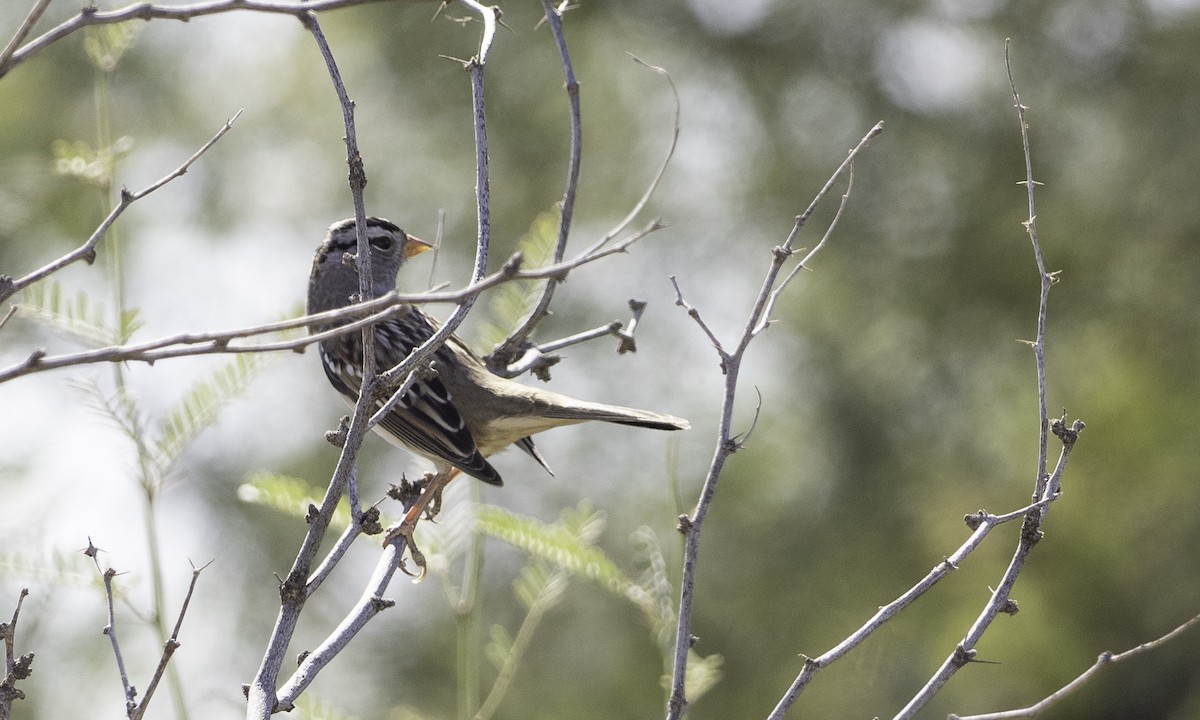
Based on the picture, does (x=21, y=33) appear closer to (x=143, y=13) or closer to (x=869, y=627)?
(x=143, y=13)

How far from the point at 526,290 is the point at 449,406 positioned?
0.51m

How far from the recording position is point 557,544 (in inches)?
156

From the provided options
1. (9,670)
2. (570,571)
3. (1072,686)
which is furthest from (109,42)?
(1072,686)

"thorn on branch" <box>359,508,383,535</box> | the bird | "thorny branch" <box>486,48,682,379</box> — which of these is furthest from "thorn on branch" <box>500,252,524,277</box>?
the bird

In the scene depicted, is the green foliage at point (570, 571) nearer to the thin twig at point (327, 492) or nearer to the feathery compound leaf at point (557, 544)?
the feathery compound leaf at point (557, 544)

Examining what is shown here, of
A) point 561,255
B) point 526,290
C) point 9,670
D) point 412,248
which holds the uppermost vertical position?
point 412,248

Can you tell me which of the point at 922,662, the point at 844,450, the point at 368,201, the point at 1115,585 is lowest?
the point at 922,662

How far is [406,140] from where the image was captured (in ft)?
28.6

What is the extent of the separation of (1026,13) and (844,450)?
308 cm

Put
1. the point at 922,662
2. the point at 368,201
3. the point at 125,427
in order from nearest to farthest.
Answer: the point at 125,427 → the point at 922,662 → the point at 368,201

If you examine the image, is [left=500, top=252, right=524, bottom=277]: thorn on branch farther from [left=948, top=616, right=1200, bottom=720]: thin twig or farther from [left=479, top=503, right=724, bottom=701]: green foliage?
[left=479, top=503, right=724, bottom=701]: green foliage

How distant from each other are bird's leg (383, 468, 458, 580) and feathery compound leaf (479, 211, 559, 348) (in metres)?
0.58

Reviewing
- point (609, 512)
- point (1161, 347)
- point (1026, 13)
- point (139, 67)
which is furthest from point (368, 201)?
point (1161, 347)

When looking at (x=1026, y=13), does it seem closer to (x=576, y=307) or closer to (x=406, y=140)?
(x=576, y=307)
